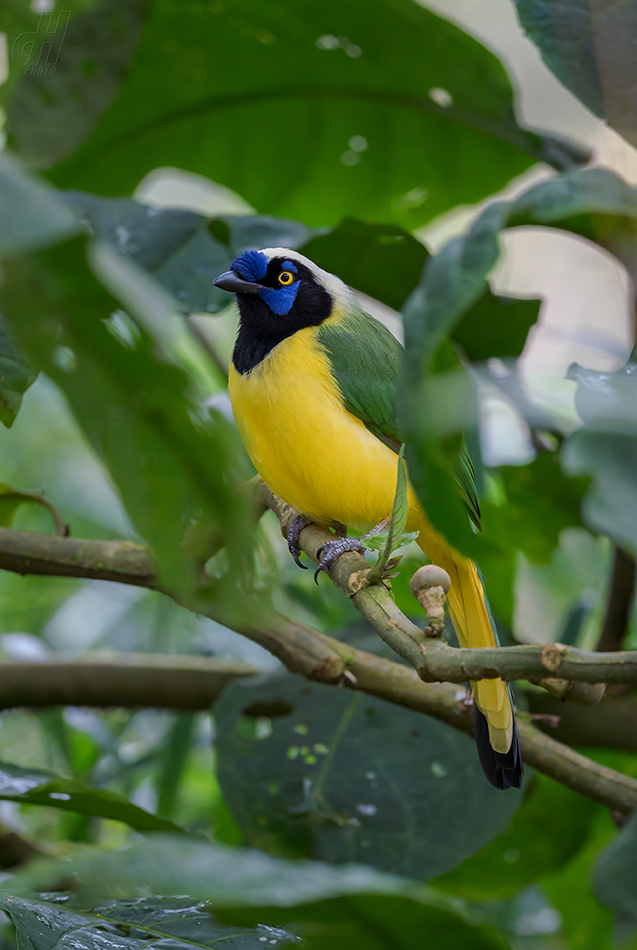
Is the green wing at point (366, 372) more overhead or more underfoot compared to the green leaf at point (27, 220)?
more underfoot

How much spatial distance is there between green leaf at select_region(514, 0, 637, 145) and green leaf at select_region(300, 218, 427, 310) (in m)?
0.32

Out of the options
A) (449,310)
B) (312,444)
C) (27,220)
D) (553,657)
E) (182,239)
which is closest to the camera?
(27,220)

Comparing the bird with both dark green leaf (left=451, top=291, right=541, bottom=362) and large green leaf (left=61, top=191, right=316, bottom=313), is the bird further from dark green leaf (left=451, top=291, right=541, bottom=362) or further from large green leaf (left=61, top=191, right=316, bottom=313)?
dark green leaf (left=451, top=291, right=541, bottom=362)

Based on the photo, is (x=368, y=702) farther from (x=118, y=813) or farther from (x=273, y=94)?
(x=273, y=94)

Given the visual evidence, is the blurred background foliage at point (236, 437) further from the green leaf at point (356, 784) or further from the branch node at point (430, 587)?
the branch node at point (430, 587)

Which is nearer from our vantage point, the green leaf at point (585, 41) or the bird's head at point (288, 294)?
the green leaf at point (585, 41)

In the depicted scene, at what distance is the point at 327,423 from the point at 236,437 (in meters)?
0.83

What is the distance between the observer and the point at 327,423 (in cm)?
129

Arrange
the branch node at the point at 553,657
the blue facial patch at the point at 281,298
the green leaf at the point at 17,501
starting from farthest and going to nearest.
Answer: the blue facial patch at the point at 281,298 → the green leaf at the point at 17,501 → the branch node at the point at 553,657

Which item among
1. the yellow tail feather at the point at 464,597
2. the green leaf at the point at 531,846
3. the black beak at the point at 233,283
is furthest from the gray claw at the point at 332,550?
the green leaf at the point at 531,846

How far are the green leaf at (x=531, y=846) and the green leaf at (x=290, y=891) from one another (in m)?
0.96

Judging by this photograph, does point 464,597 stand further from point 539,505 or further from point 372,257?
point 372,257

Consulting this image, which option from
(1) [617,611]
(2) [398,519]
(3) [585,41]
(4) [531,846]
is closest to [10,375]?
A: (2) [398,519]

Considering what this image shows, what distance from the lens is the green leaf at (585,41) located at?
45.3 inches
